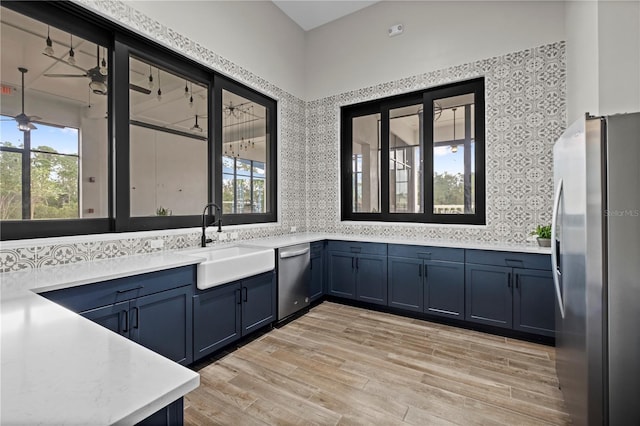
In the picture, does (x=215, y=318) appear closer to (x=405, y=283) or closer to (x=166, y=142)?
(x=405, y=283)

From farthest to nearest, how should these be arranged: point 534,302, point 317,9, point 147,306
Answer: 1. point 317,9
2. point 534,302
3. point 147,306

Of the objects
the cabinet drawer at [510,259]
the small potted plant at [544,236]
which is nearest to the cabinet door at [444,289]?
the cabinet drawer at [510,259]

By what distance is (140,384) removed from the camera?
65 centimetres

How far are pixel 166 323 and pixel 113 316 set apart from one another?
348 millimetres

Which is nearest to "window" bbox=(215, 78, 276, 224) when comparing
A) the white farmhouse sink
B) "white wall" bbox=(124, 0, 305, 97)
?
"white wall" bbox=(124, 0, 305, 97)

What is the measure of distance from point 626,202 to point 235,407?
86.4 inches

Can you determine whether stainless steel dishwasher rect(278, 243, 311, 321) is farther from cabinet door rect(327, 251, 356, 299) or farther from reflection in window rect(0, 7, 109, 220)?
reflection in window rect(0, 7, 109, 220)

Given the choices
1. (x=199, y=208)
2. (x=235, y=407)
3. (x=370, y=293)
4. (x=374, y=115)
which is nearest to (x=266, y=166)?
(x=199, y=208)

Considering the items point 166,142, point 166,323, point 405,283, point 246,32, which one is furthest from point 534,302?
point 166,142

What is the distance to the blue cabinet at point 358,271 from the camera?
342 cm

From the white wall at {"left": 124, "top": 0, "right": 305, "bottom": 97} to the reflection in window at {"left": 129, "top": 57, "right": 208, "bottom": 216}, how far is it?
1.41 ft

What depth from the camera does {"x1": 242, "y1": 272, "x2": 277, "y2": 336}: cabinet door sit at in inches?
104

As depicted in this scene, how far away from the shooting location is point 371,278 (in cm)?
347

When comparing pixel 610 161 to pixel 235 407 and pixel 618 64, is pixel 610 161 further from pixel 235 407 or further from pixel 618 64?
pixel 235 407
